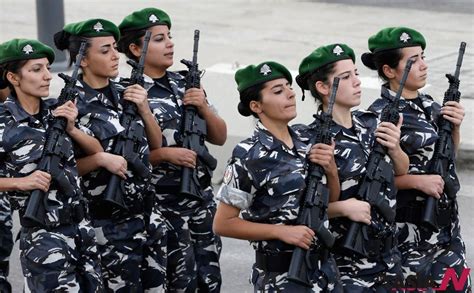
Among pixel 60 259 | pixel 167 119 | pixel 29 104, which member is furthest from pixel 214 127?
pixel 60 259

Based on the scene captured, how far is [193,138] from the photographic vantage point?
27.7 feet

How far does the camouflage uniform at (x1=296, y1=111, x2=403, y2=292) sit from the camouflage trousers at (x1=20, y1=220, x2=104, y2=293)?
1353mm

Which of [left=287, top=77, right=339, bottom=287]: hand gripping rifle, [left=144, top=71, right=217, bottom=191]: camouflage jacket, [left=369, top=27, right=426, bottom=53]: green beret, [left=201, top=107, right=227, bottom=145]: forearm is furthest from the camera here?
[left=201, top=107, right=227, bottom=145]: forearm

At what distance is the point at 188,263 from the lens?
8484 mm

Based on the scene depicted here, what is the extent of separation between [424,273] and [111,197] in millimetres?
1873

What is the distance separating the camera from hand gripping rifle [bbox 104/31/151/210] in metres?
7.80

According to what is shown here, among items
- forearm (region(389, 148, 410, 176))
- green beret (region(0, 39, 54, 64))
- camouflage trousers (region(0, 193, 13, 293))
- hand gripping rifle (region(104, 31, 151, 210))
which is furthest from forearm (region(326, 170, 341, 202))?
camouflage trousers (region(0, 193, 13, 293))

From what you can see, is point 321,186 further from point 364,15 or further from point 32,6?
point 32,6

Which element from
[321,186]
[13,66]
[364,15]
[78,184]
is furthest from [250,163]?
[364,15]

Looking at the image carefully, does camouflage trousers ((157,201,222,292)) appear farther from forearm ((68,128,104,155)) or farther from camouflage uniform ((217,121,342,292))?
camouflage uniform ((217,121,342,292))

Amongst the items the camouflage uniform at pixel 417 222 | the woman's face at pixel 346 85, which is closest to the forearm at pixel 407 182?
the camouflage uniform at pixel 417 222

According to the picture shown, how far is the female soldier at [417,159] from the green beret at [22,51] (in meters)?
1.95

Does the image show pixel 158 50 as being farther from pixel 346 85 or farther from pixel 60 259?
pixel 60 259

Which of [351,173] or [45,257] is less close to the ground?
[351,173]
